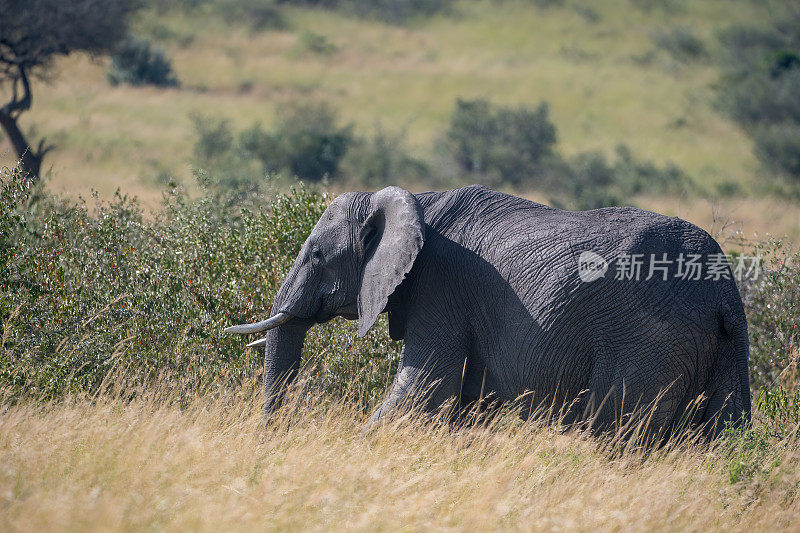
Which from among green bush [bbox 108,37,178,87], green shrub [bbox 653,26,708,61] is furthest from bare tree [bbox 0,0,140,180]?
green shrub [bbox 653,26,708,61]

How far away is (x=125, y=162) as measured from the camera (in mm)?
28344

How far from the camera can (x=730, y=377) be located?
581 centimetres

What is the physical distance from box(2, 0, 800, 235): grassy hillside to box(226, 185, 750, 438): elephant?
15.3 metres

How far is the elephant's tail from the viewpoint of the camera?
224 inches

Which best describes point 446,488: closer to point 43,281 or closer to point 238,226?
point 43,281

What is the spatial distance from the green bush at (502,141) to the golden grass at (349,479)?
26.2 m

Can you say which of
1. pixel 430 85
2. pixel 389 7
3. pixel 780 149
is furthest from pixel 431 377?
pixel 389 7

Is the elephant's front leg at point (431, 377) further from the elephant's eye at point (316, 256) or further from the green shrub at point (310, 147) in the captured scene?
the green shrub at point (310, 147)

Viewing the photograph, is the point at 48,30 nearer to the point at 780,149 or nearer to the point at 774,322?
the point at 774,322

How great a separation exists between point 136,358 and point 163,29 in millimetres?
46729

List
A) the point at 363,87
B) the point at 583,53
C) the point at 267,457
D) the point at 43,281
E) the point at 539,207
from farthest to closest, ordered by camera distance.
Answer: the point at 583,53
the point at 363,87
the point at 43,281
the point at 539,207
the point at 267,457

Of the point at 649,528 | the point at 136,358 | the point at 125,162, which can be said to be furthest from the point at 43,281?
the point at 125,162

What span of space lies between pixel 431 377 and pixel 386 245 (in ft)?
3.19

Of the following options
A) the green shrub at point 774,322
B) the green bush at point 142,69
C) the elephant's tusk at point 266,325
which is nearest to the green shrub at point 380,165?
the green bush at point 142,69
